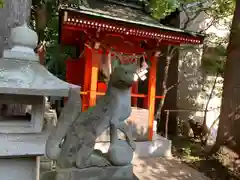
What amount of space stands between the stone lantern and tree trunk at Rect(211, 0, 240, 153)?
5561mm

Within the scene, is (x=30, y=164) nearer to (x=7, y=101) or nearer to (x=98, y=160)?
(x=7, y=101)

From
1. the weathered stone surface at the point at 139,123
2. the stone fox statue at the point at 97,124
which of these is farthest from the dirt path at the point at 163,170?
the stone fox statue at the point at 97,124

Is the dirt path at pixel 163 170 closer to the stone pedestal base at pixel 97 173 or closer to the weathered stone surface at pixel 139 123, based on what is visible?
the weathered stone surface at pixel 139 123

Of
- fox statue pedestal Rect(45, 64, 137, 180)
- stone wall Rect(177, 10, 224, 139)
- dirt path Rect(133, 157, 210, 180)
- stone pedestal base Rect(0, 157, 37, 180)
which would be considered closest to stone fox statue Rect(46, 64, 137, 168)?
fox statue pedestal Rect(45, 64, 137, 180)

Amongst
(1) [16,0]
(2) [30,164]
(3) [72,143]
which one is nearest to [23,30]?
(2) [30,164]

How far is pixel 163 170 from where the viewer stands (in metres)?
6.62

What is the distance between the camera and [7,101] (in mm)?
2213

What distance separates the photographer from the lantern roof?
6.51 ft

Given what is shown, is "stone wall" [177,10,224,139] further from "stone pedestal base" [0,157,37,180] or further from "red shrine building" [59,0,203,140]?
"stone pedestal base" [0,157,37,180]

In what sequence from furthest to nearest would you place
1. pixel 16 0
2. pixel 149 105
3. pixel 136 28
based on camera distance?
pixel 149 105
pixel 136 28
pixel 16 0

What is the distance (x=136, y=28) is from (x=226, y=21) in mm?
6268

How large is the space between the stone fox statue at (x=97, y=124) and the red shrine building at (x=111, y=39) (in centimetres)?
269

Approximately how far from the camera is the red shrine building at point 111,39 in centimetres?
626

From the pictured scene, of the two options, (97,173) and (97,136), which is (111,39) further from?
(97,173)
